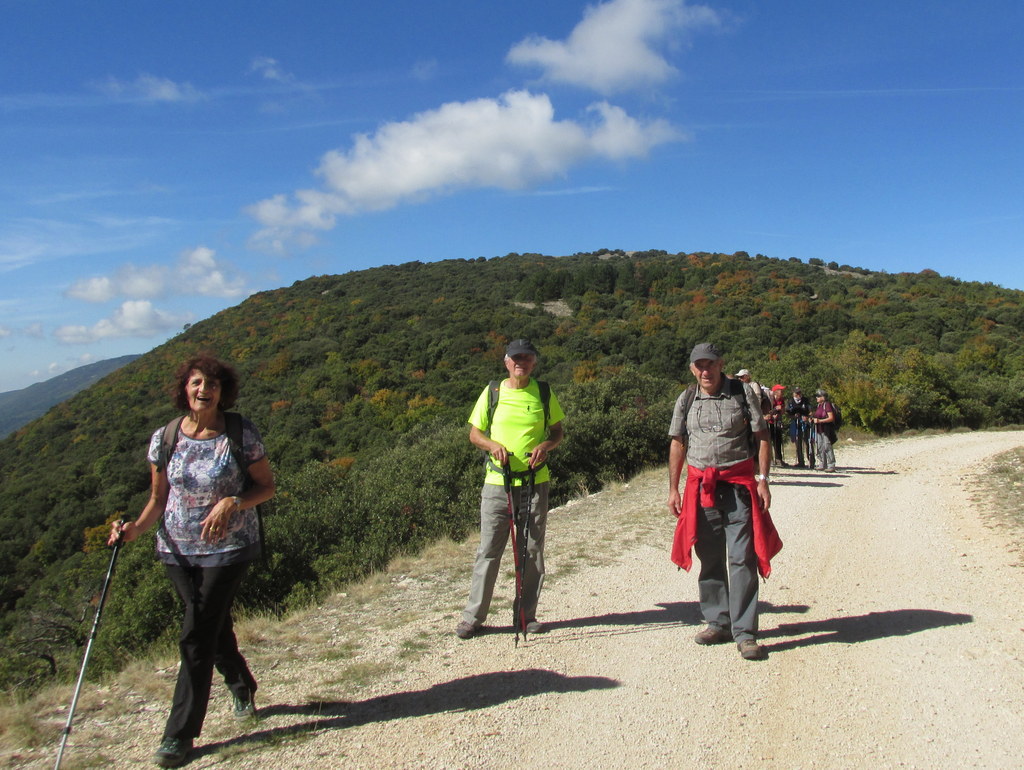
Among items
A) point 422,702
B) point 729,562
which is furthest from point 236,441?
point 729,562

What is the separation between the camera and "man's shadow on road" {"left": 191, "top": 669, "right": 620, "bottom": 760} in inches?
133

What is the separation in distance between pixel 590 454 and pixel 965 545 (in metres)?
8.17

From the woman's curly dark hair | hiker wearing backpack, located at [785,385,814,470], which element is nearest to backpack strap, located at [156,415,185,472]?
the woman's curly dark hair

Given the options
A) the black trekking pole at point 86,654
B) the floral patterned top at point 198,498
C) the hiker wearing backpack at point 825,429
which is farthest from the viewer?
the hiker wearing backpack at point 825,429

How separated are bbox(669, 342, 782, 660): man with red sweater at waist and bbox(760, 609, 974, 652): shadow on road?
1.20ft

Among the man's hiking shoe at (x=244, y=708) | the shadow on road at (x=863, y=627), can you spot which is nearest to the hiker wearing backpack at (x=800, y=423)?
the shadow on road at (x=863, y=627)

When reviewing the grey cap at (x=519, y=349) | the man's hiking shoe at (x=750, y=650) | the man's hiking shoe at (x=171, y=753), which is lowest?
the man's hiking shoe at (x=750, y=650)

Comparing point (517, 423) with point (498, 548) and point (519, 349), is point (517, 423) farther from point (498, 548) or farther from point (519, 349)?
point (498, 548)

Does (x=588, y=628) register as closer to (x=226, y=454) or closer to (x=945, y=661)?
(x=945, y=661)

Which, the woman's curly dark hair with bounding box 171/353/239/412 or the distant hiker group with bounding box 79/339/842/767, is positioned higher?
the woman's curly dark hair with bounding box 171/353/239/412

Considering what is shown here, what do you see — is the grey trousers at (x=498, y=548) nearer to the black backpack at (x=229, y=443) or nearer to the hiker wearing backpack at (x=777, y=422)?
the black backpack at (x=229, y=443)

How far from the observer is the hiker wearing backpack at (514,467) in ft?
14.3

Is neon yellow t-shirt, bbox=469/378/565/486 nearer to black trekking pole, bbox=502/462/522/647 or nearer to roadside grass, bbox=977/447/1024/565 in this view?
black trekking pole, bbox=502/462/522/647

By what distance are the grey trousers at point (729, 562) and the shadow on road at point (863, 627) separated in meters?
0.32
